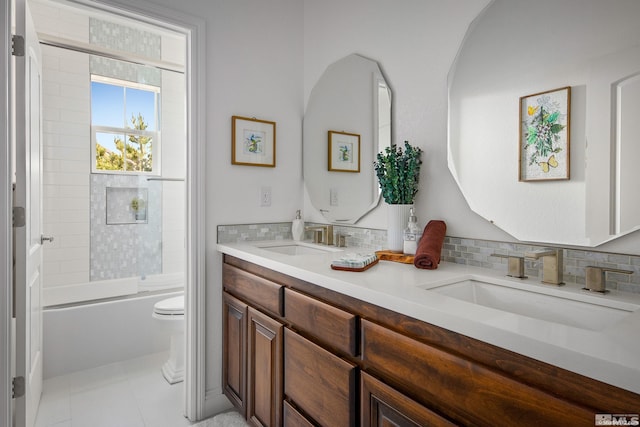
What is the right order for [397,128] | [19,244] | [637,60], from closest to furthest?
1. [637,60]
2. [19,244]
3. [397,128]

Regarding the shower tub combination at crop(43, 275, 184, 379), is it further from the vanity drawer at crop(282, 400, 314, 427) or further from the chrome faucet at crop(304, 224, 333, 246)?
the vanity drawer at crop(282, 400, 314, 427)

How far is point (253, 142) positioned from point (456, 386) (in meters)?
1.77

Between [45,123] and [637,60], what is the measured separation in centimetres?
349

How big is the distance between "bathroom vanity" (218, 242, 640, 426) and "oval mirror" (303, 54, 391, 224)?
565 millimetres

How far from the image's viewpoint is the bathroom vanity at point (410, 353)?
26.9 inches

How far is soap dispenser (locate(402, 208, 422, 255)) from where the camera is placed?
62.7 inches

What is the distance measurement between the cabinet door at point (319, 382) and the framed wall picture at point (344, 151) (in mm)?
1014

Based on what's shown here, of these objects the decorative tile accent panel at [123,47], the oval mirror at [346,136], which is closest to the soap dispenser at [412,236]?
the oval mirror at [346,136]

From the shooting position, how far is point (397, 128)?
1844 millimetres

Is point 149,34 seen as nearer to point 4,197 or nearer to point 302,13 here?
point 302,13

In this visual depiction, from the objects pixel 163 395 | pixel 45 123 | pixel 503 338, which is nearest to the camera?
pixel 503 338

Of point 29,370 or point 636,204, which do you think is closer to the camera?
point 636,204

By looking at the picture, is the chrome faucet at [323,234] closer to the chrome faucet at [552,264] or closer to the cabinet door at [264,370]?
the cabinet door at [264,370]

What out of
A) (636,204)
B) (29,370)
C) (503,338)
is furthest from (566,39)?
(29,370)
